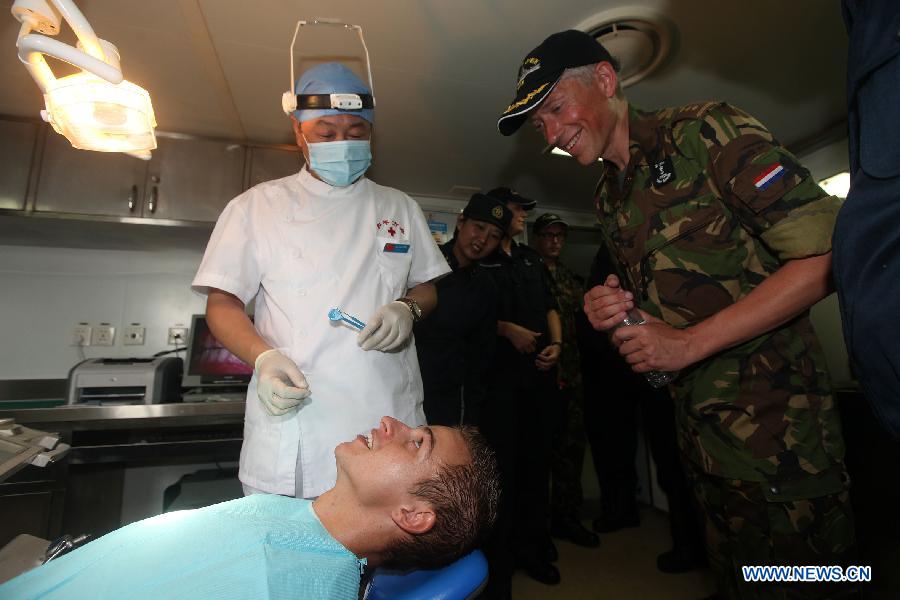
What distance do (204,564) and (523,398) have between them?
2.11 metres

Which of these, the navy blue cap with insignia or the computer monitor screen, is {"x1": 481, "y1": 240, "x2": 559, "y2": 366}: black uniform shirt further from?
the computer monitor screen

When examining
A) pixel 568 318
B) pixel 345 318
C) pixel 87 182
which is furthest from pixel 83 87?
pixel 568 318

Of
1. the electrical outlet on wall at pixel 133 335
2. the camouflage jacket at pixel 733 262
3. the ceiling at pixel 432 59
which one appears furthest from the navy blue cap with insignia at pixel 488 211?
the electrical outlet on wall at pixel 133 335

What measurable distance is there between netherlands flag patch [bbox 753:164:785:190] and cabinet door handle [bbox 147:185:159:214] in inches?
131

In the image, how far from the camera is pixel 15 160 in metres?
2.81

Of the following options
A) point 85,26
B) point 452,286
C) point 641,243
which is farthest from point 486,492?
point 85,26

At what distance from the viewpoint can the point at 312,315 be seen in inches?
50.6

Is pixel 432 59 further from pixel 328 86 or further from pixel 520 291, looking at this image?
pixel 520 291

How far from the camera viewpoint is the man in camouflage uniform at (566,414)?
317 centimetres

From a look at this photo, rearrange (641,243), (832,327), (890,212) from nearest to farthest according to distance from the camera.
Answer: (890,212), (641,243), (832,327)

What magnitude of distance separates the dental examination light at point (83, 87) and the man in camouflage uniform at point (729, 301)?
1.20 m

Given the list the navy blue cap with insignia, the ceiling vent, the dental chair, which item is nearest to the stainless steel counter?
the navy blue cap with insignia

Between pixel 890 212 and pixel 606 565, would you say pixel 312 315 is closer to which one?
pixel 890 212

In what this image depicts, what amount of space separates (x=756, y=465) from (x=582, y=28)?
77.1 inches
